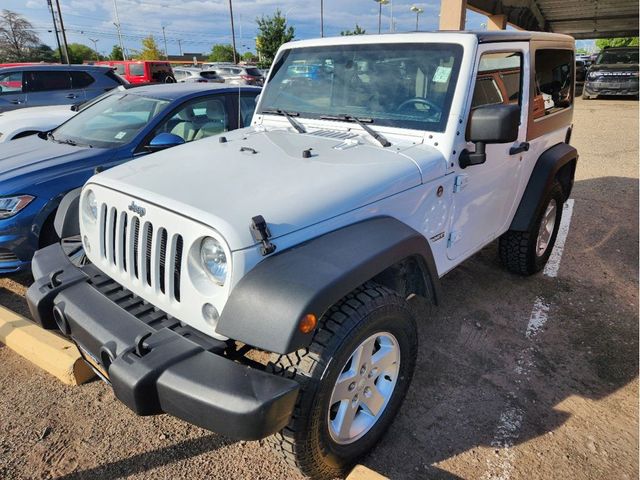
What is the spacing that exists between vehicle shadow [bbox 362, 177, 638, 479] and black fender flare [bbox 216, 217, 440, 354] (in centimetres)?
108

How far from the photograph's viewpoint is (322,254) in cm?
192

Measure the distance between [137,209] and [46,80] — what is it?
370 inches

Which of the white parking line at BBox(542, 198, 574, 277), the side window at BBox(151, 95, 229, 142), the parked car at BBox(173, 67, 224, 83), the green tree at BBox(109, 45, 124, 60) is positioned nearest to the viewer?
the white parking line at BBox(542, 198, 574, 277)

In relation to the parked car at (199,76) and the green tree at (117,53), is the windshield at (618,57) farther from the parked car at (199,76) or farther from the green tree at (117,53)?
the green tree at (117,53)

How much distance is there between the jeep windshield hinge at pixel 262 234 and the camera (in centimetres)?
187

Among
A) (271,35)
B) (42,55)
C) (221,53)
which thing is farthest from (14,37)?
(271,35)

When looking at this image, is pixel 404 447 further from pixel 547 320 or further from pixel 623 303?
pixel 623 303

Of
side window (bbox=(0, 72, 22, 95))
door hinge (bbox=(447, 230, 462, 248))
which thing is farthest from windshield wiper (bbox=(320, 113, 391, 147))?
side window (bbox=(0, 72, 22, 95))

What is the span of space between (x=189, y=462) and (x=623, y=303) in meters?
3.56

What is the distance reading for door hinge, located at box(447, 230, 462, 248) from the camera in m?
2.92

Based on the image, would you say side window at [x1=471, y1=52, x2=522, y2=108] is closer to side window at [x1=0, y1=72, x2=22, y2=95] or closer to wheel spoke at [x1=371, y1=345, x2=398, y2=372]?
wheel spoke at [x1=371, y1=345, x2=398, y2=372]

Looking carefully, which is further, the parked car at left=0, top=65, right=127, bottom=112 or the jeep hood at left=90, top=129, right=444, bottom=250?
the parked car at left=0, top=65, right=127, bottom=112

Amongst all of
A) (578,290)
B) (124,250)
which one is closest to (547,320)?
(578,290)

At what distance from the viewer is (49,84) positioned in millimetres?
9664
